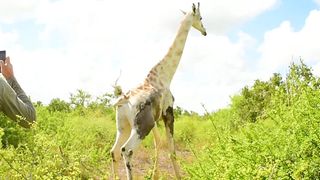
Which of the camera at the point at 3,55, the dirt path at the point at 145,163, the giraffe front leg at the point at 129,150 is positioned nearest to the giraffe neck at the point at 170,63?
the giraffe front leg at the point at 129,150

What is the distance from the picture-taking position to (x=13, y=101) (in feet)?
10.7

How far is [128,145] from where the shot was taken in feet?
22.2

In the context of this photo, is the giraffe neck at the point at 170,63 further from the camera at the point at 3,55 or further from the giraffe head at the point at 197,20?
the camera at the point at 3,55

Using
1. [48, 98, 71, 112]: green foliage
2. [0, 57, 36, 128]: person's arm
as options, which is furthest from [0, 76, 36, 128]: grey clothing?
[48, 98, 71, 112]: green foliage

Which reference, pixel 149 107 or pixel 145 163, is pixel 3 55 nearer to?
pixel 149 107

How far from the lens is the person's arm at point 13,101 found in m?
3.23

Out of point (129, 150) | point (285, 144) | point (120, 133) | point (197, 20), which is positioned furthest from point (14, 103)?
point (197, 20)

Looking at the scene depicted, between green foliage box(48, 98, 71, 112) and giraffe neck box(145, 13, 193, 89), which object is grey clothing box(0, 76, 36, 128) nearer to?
giraffe neck box(145, 13, 193, 89)

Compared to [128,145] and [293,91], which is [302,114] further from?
[128,145]

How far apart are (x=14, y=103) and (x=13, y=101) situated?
0.01 metres

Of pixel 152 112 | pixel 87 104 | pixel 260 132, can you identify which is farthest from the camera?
pixel 87 104

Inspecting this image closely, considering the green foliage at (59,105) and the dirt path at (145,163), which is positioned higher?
the green foliage at (59,105)

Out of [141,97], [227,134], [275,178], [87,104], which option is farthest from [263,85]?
[275,178]

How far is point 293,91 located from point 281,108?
273 mm
